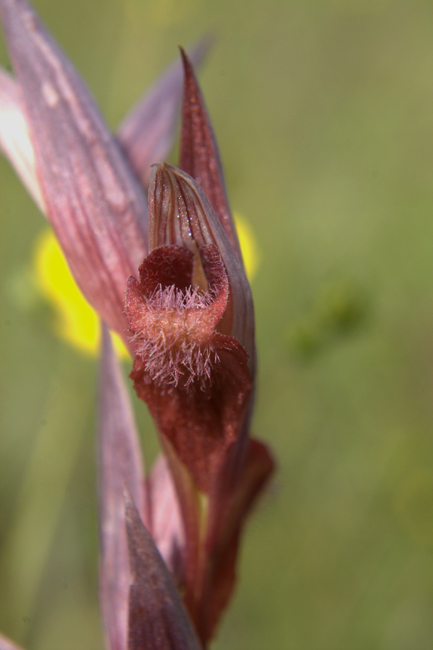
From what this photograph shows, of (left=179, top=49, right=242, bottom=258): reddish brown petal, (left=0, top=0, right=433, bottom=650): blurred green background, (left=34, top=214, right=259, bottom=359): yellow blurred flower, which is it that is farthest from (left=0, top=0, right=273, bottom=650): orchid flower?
(left=34, top=214, right=259, bottom=359): yellow blurred flower

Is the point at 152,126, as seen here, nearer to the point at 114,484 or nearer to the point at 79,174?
the point at 79,174

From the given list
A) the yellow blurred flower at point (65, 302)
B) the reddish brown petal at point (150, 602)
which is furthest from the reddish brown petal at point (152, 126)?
the yellow blurred flower at point (65, 302)

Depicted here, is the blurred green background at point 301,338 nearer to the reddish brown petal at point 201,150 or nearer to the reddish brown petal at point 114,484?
the reddish brown petal at point 114,484

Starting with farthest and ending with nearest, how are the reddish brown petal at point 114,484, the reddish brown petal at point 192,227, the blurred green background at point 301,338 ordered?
the blurred green background at point 301,338 < the reddish brown petal at point 114,484 < the reddish brown petal at point 192,227

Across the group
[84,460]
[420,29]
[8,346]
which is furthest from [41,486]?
[420,29]

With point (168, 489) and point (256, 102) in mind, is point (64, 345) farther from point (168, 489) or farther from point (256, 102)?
point (256, 102)
